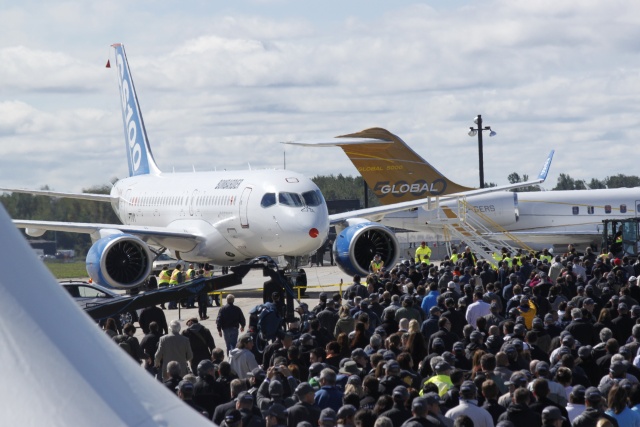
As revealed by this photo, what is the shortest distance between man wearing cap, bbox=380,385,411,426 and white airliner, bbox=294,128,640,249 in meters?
34.8

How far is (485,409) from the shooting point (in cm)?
882

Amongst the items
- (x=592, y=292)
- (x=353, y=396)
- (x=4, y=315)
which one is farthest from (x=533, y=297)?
(x=4, y=315)

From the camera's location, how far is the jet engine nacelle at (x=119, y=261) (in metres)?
27.7

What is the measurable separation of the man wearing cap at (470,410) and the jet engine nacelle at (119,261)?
19.9 m

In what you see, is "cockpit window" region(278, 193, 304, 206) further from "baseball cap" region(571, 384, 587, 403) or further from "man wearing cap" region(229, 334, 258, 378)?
"baseball cap" region(571, 384, 587, 403)

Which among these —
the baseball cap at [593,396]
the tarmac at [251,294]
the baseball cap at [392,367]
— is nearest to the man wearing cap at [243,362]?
the baseball cap at [392,367]

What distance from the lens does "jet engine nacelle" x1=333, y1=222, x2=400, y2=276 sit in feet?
96.9

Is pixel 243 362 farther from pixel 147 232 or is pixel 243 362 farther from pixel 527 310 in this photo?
pixel 147 232

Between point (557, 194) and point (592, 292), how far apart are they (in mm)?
30088

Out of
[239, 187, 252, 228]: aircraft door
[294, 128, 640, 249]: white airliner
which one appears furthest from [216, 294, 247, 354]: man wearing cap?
[294, 128, 640, 249]: white airliner

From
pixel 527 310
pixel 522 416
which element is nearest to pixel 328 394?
pixel 522 416

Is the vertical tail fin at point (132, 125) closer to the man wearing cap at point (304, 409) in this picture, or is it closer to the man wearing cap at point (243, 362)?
the man wearing cap at point (243, 362)

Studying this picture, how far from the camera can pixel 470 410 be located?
855 centimetres

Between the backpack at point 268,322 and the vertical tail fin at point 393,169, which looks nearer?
the backpack at point 268,322
